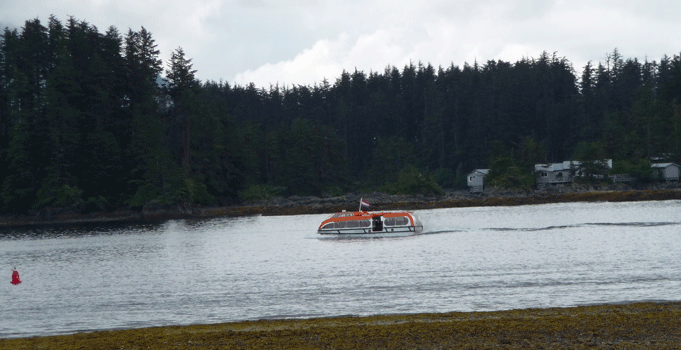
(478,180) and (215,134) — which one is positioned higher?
(215,134)

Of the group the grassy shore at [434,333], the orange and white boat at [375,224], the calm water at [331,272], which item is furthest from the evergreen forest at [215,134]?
the grassy shore at [434,333]

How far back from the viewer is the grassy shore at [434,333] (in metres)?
15.4

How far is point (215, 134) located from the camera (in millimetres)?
112500

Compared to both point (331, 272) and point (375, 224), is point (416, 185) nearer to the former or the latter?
point (375, 224)

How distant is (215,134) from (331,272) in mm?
82889

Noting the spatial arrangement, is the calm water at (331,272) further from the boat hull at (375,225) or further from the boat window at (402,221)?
the boat window at (402,221)

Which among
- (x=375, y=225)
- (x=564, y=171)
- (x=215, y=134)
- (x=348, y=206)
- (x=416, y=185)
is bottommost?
(x=375, y=225)

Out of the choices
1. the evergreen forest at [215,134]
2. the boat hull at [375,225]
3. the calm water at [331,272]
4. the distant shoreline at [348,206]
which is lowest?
the calm water at [331,272]

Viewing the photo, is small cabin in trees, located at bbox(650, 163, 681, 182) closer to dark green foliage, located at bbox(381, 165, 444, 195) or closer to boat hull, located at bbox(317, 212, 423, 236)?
dark green foliage, located at bbox(381, 165, 444, 195)

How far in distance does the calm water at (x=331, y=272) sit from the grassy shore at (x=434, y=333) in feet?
8.32

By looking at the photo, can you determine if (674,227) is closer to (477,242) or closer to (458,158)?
(477,242)

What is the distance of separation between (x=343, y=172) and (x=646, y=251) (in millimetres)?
108206

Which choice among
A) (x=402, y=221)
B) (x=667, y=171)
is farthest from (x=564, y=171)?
(x=402, y=221)

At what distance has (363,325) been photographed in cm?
1872
